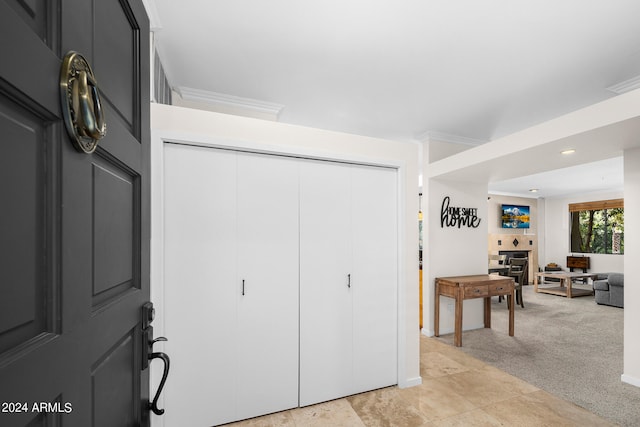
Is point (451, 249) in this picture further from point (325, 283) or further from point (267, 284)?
point (267, 284)

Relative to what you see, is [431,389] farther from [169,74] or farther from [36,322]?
[169,74]

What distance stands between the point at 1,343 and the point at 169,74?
2841 millimetres

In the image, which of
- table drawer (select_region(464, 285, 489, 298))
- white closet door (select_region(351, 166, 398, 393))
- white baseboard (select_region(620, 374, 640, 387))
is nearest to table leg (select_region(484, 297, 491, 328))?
table drawer (select_region(464, 285, 489, 298))

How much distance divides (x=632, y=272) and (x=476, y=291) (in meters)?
1.40

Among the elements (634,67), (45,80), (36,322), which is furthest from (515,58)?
(36,322)

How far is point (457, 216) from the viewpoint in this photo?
4.25m

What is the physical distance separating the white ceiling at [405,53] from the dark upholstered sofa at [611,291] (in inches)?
163

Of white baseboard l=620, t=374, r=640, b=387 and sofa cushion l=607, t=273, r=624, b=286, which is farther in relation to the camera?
sofa cushion l=607, t=273, r=624, b=286

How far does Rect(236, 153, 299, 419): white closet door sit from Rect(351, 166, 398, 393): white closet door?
0.53m

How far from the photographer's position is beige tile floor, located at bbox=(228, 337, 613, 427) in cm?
215

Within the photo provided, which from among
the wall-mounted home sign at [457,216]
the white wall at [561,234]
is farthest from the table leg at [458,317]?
the white wall at [561,234]

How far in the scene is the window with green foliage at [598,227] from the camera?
25.8 ft

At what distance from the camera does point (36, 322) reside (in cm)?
48

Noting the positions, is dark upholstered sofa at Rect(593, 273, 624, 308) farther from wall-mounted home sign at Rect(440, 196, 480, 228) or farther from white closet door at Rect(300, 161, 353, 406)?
white closet door at Rect(300, 161, 353, 406)
